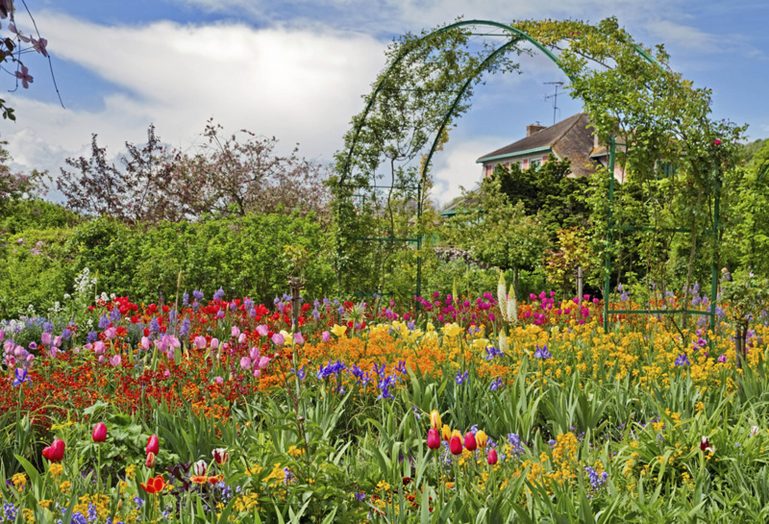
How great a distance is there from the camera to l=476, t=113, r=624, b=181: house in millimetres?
31317

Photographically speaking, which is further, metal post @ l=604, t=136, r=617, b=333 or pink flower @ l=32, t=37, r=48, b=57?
metal post @ l=604, t=136, r=617, b=333

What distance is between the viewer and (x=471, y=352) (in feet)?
16.3

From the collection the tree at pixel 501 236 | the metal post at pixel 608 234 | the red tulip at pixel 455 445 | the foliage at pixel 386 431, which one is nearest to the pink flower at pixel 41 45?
the foliage at pixel 386 431

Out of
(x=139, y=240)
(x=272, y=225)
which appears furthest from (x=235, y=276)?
(x=139, y=240)

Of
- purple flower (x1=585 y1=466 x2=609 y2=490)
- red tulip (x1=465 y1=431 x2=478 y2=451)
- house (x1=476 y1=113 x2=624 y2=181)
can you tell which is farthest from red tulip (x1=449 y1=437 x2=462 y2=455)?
house (x1=476 y1=113 x2=624 y2=181)

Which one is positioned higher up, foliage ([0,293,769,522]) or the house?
the house

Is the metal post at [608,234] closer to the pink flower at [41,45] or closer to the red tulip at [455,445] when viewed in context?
the red tulip at [455,445]

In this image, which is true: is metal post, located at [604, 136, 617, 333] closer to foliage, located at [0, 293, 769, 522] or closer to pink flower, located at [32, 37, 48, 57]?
foliage, located at [0, 293, 769, 522]

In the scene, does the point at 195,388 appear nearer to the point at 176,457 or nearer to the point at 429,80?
the point at 176,457

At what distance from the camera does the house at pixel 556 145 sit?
31317 mm

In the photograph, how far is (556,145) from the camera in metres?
32.1

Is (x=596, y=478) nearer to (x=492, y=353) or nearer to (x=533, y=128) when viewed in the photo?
(x=492, y=353)

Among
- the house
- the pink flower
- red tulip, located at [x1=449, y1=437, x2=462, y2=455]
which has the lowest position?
red tulip, located at [x1=449, y1=437, x2=462, y2=455]

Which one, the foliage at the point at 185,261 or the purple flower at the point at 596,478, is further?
the foliage at the point at 185,261
